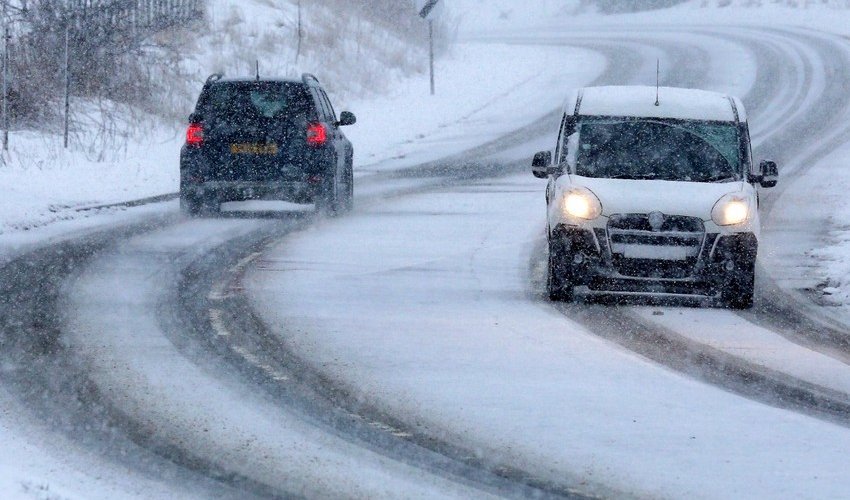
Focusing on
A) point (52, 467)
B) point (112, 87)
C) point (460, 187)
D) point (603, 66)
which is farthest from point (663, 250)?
point (603, 66)

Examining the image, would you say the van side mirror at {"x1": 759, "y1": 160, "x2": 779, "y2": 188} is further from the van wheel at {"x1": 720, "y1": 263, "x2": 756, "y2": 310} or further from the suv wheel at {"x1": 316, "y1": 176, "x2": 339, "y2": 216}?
the suv wheel at {"x1": 316, "y1": 176, "x2": 339, "y2": 216}

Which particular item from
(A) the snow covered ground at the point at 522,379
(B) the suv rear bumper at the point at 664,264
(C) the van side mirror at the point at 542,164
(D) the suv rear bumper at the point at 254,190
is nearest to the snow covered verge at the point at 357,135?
(D) the suv rear bumper at the point at 254,190

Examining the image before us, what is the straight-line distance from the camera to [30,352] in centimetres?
980

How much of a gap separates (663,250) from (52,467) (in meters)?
6.49

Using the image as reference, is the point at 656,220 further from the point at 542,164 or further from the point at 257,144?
the point at 257,144

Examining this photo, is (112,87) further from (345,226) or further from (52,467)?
(52,467)

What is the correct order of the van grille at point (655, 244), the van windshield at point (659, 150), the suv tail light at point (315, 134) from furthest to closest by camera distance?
the suv tail light at point (315, 134), the van windshield at point (659, 150), the van grille at point (655, 244)

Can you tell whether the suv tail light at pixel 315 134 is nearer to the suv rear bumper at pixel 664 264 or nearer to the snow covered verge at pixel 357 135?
the snow covered verge at pixel 357 135

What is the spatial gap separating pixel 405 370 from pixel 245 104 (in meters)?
9.79

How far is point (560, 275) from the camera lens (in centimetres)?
1238

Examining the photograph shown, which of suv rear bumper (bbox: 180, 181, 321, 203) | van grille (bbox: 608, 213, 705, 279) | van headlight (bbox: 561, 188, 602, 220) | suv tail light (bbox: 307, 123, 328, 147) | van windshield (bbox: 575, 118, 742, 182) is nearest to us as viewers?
van grille (bbox: 608, 213, 705, 279)

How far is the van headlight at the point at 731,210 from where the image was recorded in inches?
485

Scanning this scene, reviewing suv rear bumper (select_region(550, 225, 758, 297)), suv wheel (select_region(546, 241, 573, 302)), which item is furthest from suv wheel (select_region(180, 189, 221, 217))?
suv rear bumper (select_region(550, 225, 758, 297))

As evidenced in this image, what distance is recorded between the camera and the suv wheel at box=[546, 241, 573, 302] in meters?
12.4
